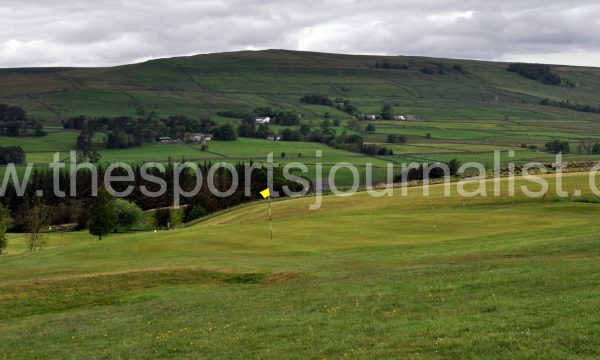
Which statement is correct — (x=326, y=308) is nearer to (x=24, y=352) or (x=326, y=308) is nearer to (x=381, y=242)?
(x=24, y=352)

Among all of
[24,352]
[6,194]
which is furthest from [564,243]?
[6,194]

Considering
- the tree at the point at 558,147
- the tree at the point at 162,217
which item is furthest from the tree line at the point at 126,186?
the tree at the point at 558,147

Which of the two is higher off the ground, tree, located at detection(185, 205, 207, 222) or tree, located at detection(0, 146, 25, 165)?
tree, located at detection(0, 146, 25, 165)

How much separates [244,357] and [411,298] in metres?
8.29

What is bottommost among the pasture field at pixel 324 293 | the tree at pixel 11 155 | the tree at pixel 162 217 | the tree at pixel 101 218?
the tree at pixel 162 217

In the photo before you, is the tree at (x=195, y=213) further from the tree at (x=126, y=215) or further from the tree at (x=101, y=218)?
the tree at (x=101, y=218)

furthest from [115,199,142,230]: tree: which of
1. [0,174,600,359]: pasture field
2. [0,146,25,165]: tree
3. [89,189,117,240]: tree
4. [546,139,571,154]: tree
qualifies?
[546,139,571,154]: tree

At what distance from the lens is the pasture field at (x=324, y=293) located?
19953 millimetres

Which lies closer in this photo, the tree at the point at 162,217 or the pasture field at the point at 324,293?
the pasture field at the point at 324,293

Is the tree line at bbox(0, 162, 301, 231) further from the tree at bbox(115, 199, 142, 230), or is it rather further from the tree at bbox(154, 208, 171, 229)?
the tree at bbox(115, 199, 142, 230)

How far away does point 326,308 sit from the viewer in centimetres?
2614

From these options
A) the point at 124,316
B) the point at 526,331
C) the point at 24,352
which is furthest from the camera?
the point at 124,316

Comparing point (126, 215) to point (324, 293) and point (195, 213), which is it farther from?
point (324, 293)

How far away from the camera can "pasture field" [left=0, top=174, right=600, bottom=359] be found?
1995 cm
